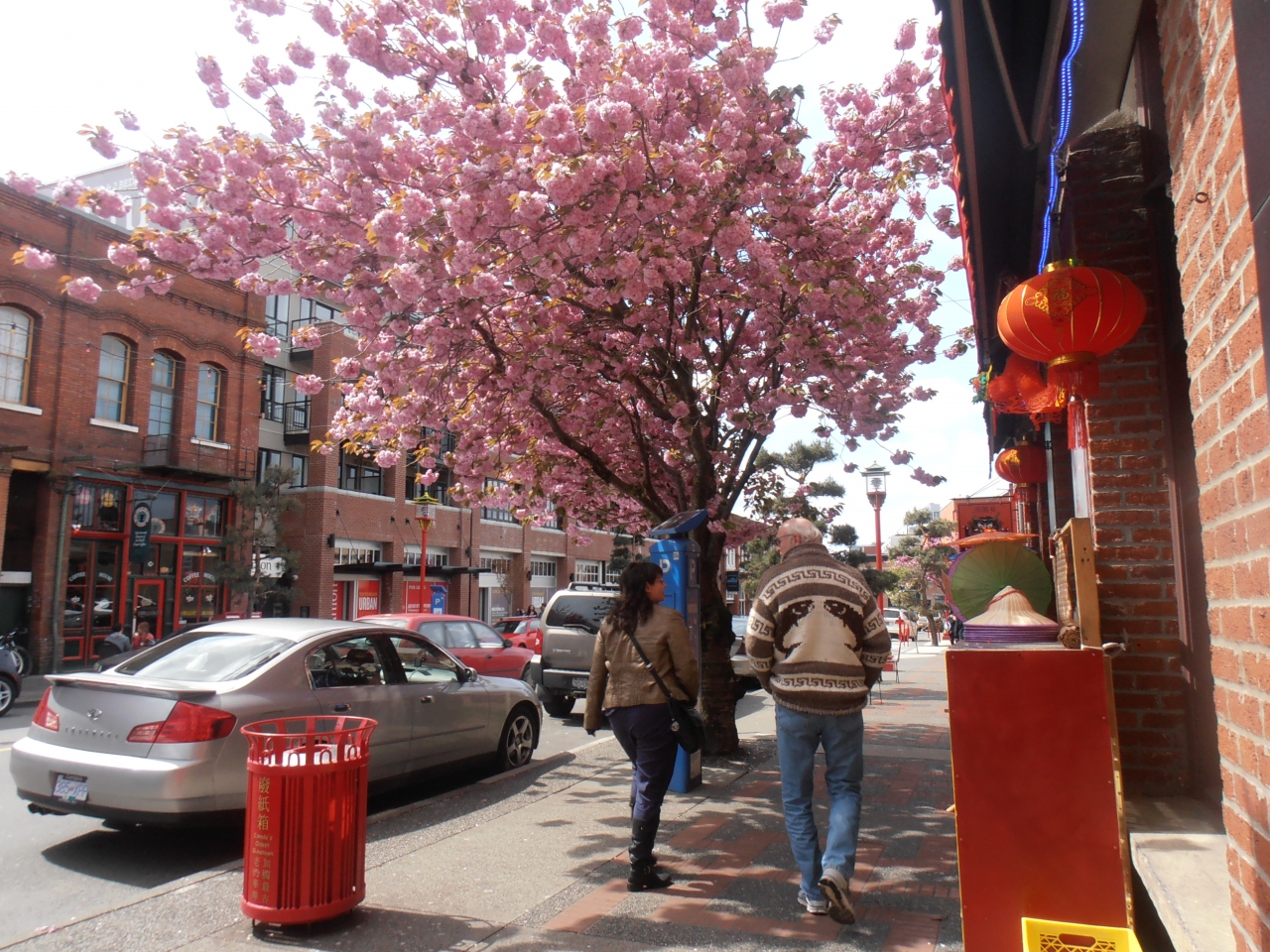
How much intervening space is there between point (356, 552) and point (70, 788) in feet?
86.5

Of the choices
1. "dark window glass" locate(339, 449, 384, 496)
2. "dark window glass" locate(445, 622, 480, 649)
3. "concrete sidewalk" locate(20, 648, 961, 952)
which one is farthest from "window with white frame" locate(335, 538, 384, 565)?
"concrete sidewalk" locate(20, 648, 961, 952)

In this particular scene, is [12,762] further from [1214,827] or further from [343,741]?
[1214,827]

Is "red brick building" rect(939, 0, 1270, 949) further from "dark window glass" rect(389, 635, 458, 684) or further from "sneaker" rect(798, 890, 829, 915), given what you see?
"dark window glass" rect(389, 635, 458, 684)

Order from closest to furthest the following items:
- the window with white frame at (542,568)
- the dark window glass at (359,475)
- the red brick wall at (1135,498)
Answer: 1. the red brick wall at (1135,498)
2. the dark window glass at (359,475)
3. the window with white frame at (542,568)

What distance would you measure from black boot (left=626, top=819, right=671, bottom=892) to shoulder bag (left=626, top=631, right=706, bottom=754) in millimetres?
545

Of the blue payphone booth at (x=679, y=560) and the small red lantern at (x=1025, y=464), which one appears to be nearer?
the blue payphone booth at (x=679, y=560)

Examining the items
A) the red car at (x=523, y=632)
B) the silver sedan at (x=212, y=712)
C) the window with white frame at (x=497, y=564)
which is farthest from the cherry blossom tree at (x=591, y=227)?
the window with white frame at (x=497, y=564)

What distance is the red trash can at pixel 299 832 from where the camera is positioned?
162 inches

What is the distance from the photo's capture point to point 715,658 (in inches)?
349

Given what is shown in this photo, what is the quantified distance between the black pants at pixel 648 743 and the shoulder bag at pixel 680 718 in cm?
4

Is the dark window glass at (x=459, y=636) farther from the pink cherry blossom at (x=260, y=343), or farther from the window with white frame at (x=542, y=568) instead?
the window with white frame at (x=542, y=568)

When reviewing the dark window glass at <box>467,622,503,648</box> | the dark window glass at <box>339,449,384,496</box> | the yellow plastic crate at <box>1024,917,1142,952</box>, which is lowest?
the yellow plastic crate at <box>1024,917,1142,952</box>

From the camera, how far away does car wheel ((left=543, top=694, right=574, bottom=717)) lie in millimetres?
13008

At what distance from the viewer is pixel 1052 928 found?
2676 mm
